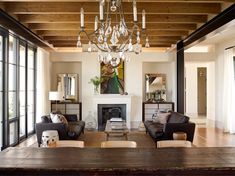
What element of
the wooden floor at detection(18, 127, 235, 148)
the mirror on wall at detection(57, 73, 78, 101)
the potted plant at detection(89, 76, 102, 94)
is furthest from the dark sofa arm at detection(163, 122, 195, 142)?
the mirror on wall at detection(57, 73, 78, 101)

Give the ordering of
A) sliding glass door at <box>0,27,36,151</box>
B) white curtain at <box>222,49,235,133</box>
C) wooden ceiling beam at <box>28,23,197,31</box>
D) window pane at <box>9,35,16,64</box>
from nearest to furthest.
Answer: sliding glass door at <box>0,27,36,151</box>
window pane at <box>9,35,16,64</box>
wooden ceiling beam at <box>28,23,197,31</box>
white curtain at <box>222,49,235,133</box>

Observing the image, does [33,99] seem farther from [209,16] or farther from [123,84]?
[209,16]

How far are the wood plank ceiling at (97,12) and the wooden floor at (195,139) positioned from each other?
108 inches

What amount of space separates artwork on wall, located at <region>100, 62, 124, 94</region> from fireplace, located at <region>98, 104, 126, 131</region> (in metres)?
0.54

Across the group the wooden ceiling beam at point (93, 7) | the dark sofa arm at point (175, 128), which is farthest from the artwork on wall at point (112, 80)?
the wooden ceiling beam at point (93, 7)

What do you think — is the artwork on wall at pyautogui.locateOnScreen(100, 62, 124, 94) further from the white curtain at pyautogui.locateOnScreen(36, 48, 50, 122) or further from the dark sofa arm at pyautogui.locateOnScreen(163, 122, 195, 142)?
the dark sofa arm at pyautogui.locateOnScreen(163, 122, 195, 142)

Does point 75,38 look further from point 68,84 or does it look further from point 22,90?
point 68,84

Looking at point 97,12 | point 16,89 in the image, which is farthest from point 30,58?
point 97,12

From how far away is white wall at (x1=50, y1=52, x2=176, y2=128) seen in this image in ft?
32.4

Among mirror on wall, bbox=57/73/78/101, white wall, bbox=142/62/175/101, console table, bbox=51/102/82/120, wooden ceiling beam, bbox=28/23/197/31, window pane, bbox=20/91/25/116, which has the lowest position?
console table, bbox=51/102/82/120

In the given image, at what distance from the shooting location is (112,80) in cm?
1011

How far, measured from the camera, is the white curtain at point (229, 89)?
8.68 meters

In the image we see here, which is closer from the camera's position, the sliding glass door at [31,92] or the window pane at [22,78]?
the window pane at [22,78]

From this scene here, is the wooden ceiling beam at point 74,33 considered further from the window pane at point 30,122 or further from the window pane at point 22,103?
the window pane at point 30,122
